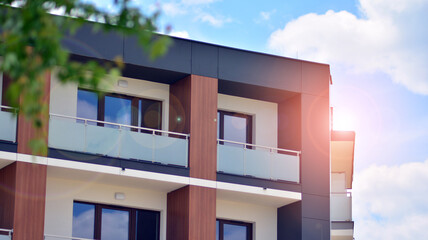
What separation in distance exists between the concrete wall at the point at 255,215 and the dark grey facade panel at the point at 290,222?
21cm

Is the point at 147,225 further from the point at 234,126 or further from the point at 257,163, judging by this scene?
the point at 234,126

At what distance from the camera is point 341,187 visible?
31266mm

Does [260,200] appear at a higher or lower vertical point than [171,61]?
lower

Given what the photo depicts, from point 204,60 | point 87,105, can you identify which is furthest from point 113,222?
point 204,60

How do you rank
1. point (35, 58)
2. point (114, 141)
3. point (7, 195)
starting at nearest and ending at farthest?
point (35, 58) → point (7, 195) → point (114, 141)

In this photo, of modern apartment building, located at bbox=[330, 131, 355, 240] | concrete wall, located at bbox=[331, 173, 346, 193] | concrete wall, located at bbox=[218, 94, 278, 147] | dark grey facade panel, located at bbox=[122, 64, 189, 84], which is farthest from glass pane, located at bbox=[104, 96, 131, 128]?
concrete wall, located at bbox=[331, 173, 346, 193]

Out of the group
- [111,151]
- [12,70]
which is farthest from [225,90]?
[12,70]

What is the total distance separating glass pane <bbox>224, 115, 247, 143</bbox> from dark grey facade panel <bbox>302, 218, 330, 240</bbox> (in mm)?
3263

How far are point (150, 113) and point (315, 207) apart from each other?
5546 millimetres

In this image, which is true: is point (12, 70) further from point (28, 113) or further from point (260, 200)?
point (260, 200)

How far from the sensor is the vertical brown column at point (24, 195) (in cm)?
2094

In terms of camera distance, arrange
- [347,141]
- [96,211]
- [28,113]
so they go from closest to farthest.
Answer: [28,113] < [96,211] < [347,141]

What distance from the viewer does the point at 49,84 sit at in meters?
22.1

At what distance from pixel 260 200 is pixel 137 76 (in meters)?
5.09
